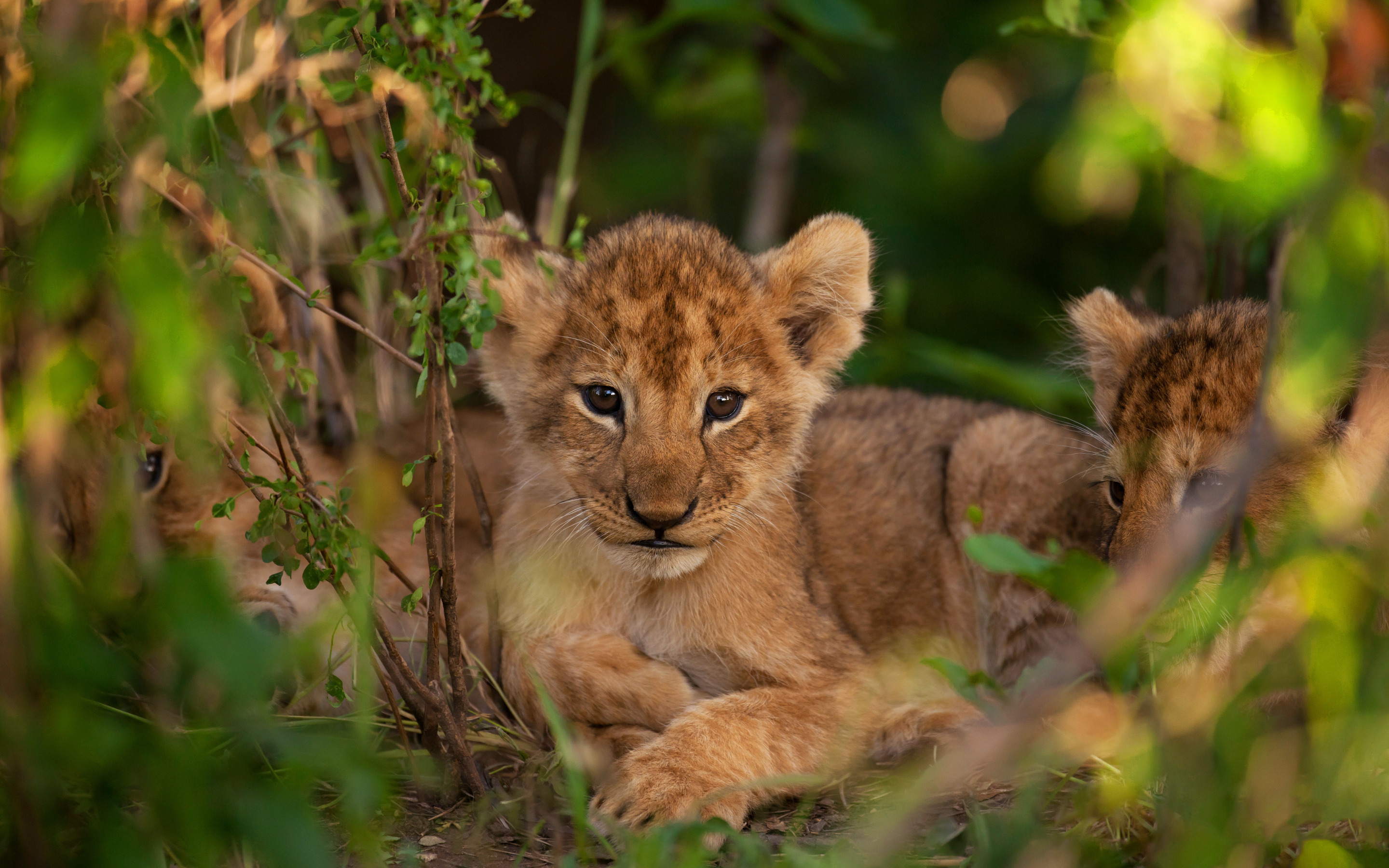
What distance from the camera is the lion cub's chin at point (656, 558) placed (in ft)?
9.85

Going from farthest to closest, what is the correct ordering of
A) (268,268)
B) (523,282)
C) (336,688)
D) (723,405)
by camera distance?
(523,282) < (723,405) < (336,688) < (268,268)

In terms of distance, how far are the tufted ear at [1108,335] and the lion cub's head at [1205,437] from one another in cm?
Answer: 15

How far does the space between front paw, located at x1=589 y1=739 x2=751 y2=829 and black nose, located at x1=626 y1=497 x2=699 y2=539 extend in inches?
20.4

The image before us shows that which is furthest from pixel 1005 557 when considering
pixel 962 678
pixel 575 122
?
pixel 575 122

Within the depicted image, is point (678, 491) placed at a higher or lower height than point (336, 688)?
higher

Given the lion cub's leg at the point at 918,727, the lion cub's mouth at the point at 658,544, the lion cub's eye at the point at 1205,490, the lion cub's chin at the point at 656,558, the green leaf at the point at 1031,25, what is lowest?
the lion cub's leg at the point at 918,727

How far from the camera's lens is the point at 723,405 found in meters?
3.21

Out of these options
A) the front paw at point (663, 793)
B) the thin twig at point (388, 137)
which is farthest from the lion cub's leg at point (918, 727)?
the thin twig at point (388, 137)

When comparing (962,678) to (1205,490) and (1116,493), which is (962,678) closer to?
(1205,490)

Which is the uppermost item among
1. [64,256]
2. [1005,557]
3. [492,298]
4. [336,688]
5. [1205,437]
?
[64,256]

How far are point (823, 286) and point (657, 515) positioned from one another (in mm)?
974

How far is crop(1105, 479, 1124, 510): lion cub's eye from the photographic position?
3.21m

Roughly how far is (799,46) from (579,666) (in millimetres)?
2733

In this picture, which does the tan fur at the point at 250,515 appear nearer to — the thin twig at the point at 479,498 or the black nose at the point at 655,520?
the thin twig at the point at 479,498
